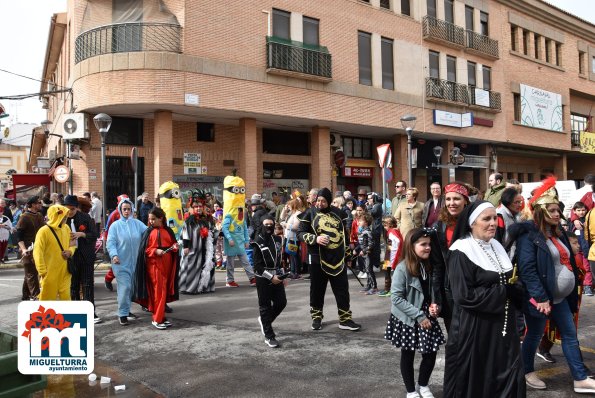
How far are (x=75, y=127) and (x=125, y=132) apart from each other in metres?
1.81

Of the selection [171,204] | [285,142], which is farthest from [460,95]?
[171,204]

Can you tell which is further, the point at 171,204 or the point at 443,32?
the point at 443,32

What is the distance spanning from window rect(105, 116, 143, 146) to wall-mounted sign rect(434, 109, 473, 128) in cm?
1393

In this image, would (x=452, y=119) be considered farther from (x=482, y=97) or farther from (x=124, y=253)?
(x=124, y=253)

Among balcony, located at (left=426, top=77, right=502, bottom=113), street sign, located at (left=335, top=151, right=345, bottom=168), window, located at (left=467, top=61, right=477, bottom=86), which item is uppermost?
window, located at (left=467, top=61, right=477, bottom=86)

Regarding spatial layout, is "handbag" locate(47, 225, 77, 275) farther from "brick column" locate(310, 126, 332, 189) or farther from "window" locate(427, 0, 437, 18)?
"window" locate(427, 0, 437, 18)

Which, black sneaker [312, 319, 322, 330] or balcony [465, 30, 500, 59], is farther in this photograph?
balcony [465, 30, 500, 59]

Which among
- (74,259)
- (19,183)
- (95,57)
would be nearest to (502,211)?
(74,259)

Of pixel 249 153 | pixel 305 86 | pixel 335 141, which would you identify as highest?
pixel 305 86

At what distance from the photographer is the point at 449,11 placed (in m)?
26.4

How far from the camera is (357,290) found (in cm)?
966

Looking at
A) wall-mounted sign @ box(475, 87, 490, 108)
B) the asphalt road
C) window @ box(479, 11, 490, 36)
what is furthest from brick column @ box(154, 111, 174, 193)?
window @ box(479, 11, 490, 36)

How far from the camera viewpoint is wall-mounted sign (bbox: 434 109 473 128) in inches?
975

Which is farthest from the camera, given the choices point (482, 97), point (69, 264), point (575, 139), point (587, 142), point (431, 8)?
point (587, 142)
